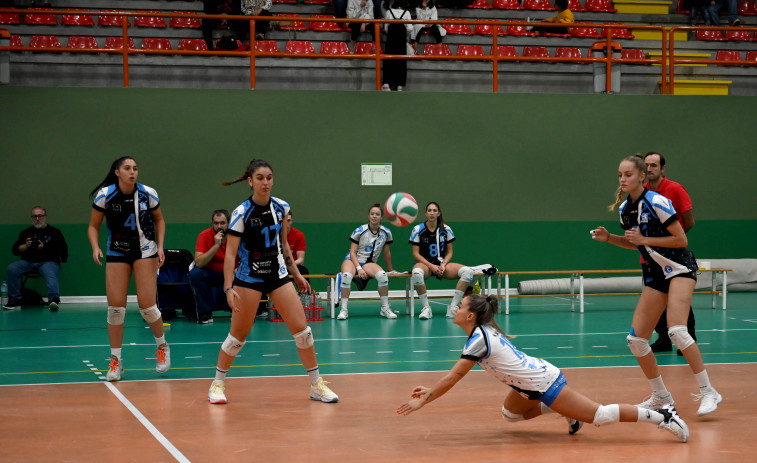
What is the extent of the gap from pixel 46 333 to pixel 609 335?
283 inches

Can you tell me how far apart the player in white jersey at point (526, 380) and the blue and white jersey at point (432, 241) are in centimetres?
752

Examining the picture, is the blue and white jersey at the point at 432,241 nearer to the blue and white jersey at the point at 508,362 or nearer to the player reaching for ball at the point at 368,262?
the player reaching for ball at the point at 368,262

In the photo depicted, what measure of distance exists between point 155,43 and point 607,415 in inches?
511

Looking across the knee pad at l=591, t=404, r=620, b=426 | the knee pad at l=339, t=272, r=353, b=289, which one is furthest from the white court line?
the knee pad at l=339, t=272, r=353, b=289

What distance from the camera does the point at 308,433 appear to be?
543 cm

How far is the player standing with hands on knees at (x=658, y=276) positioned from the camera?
589 cm

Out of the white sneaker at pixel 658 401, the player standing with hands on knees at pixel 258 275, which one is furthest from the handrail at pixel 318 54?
the white sneaker at pixel 658 401

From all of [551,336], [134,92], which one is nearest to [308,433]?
[551,336]

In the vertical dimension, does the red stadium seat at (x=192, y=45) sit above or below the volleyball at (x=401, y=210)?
above

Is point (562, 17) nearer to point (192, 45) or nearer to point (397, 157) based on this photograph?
point (397, 157)

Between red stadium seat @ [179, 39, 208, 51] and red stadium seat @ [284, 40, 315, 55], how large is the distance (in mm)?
1585

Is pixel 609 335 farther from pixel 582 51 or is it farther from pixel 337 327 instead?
pixel 582 51

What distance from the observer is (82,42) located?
15.5 metres

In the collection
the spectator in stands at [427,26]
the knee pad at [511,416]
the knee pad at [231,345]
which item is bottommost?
the knee pad at [511,416]
